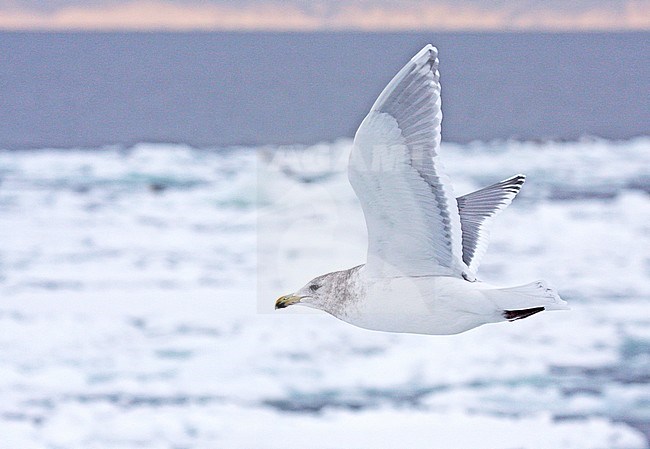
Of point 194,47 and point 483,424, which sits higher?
point 194,47

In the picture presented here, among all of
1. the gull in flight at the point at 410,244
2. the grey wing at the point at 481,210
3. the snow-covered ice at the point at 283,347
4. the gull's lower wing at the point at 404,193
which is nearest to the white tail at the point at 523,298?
the gull in flight at the point at 410,244

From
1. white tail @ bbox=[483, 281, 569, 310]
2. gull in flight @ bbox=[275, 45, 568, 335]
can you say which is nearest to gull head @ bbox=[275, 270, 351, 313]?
gull in flight @ bbox=[275, 45, 568, 335]

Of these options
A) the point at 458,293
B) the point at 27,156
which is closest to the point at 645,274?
the point at 458,293

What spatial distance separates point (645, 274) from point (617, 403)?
121 inches

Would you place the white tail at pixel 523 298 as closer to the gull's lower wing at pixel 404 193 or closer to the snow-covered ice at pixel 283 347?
the gull's lower wing at pixel 404 193

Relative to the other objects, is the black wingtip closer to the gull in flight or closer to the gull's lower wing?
the gull in flight

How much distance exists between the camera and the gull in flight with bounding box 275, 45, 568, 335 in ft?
4.43

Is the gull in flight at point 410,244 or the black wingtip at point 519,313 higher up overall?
the gull in flight at point 410,244

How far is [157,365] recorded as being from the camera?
750 cm

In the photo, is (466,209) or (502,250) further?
(502,250)

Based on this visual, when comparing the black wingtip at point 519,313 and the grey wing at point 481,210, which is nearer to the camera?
the black wingtip at point 519,313

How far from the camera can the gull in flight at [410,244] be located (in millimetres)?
Answer: 1350

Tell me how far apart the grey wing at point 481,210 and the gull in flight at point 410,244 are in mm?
387

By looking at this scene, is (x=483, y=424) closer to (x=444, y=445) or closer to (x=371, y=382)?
(x=444, y=445)
